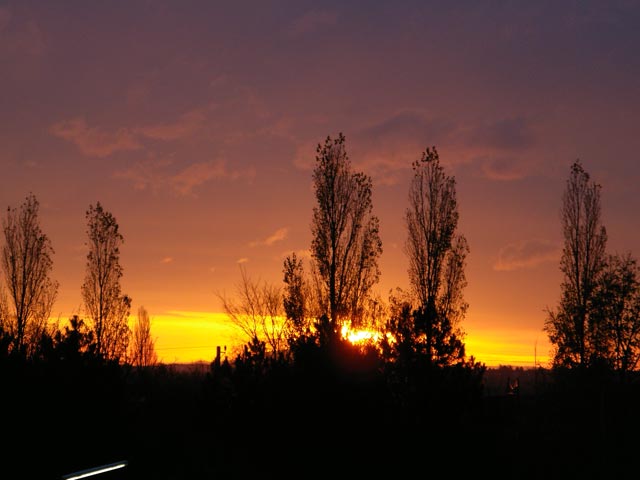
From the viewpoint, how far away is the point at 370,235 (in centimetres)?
3694

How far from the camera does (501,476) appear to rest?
56.7 feet

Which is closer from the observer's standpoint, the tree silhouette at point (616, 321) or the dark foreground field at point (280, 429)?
the dark foreground field at point (280, 429)

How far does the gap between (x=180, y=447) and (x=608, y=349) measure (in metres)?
29.3

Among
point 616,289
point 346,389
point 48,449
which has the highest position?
point 616,289

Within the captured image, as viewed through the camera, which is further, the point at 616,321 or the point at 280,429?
the point at 616,321

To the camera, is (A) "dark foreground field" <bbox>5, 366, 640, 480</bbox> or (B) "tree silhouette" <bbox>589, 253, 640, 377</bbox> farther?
(B) "tree silhouette" <bbox>589, 253, 640, 377</bbox>

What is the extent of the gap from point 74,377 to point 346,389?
26.8ft

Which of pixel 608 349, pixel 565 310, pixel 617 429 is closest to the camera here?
pixel 617 429

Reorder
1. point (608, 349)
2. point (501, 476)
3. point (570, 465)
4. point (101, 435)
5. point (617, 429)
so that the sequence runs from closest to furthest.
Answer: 1. point (501, 476)
2. point (101, 435)
3. point (570, 465)
4. point (617, 429)
5. point (608, 349)

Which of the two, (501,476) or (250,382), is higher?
(250,382)

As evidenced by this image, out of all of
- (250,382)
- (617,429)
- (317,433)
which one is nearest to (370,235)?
(617,429)

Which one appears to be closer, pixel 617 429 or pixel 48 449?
pixel 48 449

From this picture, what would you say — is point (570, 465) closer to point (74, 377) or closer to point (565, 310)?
point (74, 377)

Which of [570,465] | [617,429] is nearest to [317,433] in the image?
[570,465]
